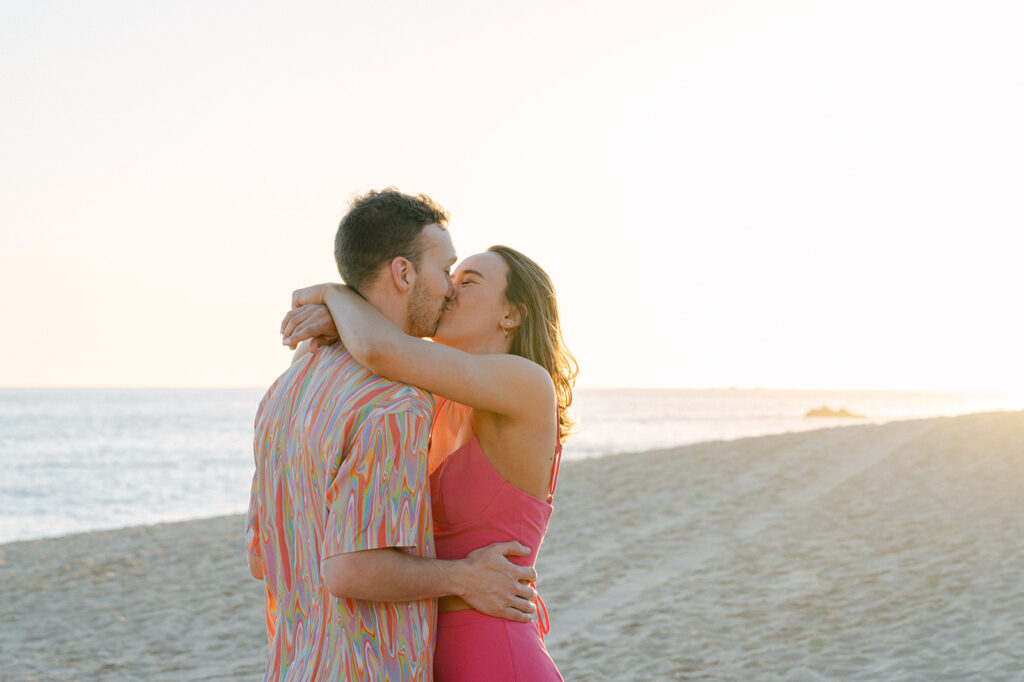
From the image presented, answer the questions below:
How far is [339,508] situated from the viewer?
1.96 metres

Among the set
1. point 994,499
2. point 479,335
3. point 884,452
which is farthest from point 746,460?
point 479,335

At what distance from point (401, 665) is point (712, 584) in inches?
333

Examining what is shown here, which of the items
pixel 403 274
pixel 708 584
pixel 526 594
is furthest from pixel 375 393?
pixel 708 584

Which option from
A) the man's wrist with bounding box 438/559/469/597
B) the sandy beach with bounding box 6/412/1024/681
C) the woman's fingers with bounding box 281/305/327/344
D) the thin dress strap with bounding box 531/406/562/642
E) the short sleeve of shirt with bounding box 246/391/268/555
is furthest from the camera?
the sandy beach with bounding box 6/412/1024/681

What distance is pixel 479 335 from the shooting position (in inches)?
104

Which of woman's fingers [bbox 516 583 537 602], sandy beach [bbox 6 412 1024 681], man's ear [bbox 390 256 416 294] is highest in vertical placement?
man's ear [bbox 390 256 416 294]

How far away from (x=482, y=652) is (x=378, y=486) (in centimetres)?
56

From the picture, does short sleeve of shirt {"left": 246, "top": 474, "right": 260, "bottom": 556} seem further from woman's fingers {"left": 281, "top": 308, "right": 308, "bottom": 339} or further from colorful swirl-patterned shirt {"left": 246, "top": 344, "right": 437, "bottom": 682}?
woman's fingers {"left": 281, "top": 308, "right": 308, "bottom": 339}

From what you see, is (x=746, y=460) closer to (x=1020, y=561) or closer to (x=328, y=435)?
(x=1020, y=561)

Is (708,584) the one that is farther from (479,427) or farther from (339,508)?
(339,508)

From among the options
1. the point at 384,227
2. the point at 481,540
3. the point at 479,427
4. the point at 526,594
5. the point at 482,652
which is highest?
the point at 384,227

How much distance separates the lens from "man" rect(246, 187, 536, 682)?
6.40ft

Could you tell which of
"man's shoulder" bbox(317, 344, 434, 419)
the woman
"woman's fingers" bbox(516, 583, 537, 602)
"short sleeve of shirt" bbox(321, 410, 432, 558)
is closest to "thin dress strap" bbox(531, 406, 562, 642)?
the woman

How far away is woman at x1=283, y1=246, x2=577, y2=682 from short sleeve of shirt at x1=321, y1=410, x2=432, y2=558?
9.3 inches
